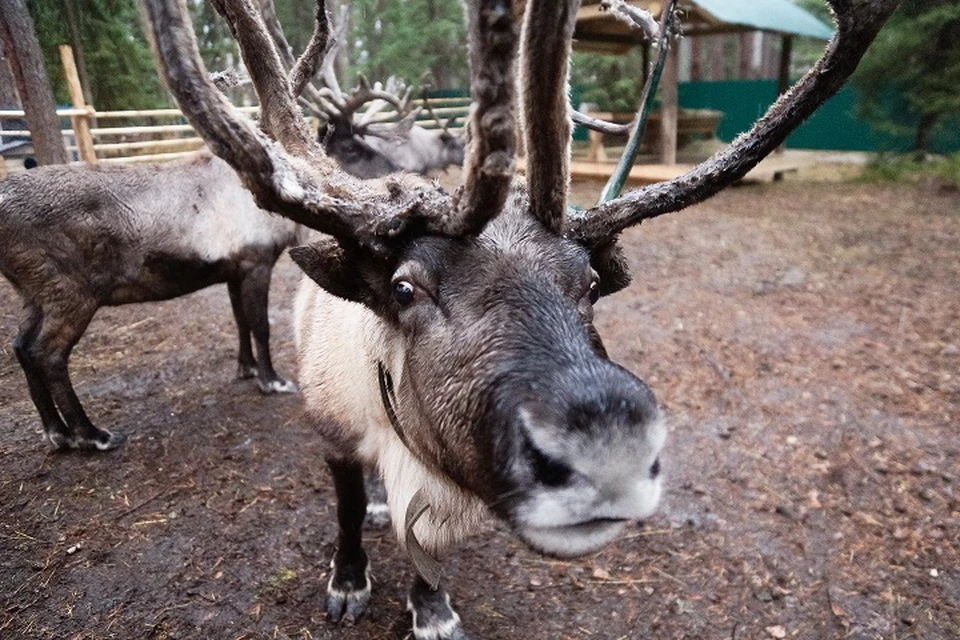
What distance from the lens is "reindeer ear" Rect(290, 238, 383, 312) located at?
2008mm

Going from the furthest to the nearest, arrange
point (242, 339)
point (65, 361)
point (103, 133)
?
1. point (103, 133)
2. point (242, 339)
3. point (65, 361)

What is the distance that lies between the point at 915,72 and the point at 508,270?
1626cm

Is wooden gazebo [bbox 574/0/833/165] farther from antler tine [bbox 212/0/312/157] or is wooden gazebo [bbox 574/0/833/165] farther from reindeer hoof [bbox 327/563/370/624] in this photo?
reindeer hoof [bbox 327/563/370/624]

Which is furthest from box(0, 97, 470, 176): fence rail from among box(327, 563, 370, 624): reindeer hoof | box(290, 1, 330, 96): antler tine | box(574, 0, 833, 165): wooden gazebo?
box(327, 563, 370, 624): reindeer hoof

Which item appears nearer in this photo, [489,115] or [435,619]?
[489,115]

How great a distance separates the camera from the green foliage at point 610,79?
19.7m

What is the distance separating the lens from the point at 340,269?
204 centimetres

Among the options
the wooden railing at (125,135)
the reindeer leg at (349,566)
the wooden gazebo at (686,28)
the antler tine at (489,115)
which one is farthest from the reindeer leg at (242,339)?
the wooden gazebo at (686,28)

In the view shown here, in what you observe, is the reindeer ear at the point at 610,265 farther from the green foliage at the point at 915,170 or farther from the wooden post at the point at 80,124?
the green foliage at the point at 915,170

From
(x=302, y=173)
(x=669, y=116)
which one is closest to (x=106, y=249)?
(x=302, y=173)

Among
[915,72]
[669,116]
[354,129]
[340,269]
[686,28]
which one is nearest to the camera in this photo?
[340,269]

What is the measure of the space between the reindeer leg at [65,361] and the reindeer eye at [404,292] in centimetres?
342

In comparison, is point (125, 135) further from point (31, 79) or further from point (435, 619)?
point (435, 619)

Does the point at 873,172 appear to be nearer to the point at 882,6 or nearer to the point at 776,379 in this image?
the point at 776,379
